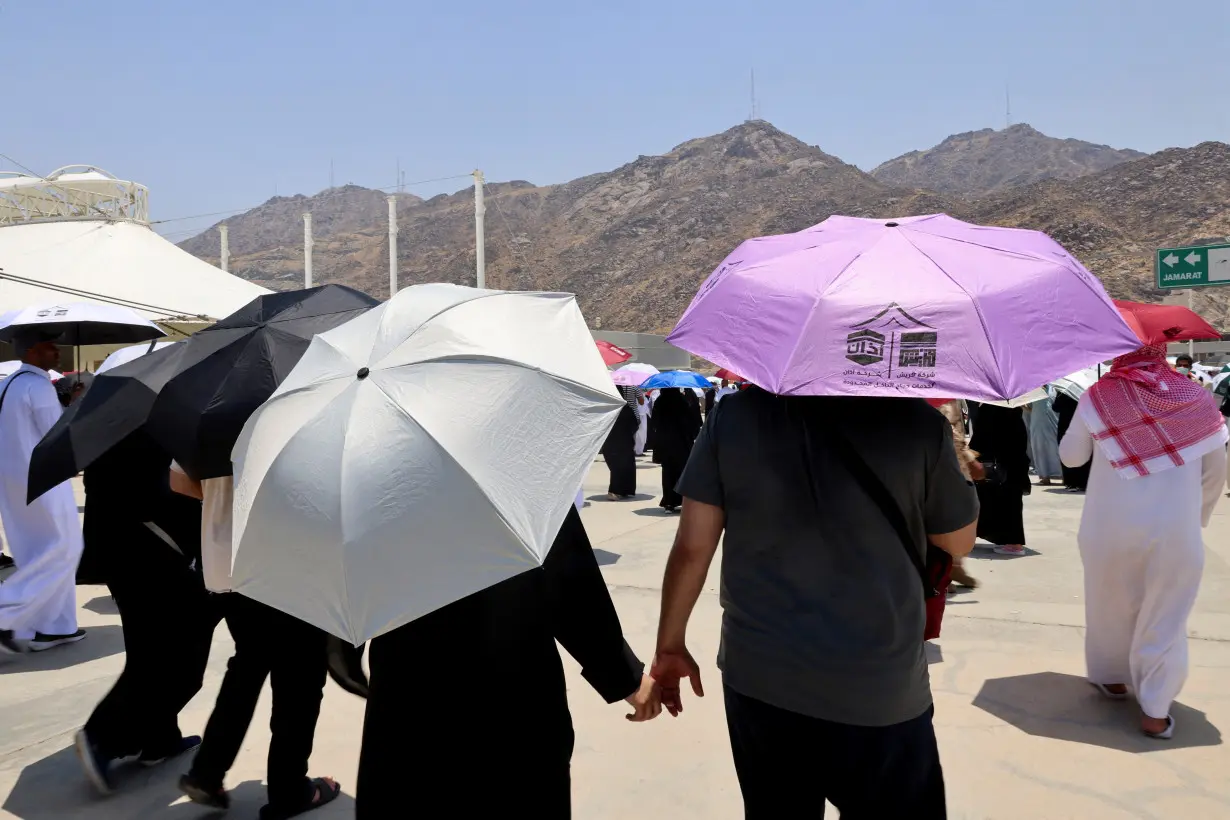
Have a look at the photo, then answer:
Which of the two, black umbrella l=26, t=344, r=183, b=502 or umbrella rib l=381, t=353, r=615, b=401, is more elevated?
umbrella rib l=381, t=353, r=615, b=401

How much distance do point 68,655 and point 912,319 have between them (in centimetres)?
530

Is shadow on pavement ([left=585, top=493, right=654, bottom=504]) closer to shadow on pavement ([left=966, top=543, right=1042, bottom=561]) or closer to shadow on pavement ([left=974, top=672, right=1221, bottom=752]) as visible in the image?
shadow on pavement ([left=966, top=543, right=1042, bottom=561])

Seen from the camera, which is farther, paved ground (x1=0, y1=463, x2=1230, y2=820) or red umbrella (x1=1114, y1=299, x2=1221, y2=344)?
red umbrella (x1=1114, y1=299, x2=1221, y2=344)

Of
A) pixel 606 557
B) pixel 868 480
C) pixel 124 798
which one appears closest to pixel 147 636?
pixel 124 798

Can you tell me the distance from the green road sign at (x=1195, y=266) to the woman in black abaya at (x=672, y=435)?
977cm

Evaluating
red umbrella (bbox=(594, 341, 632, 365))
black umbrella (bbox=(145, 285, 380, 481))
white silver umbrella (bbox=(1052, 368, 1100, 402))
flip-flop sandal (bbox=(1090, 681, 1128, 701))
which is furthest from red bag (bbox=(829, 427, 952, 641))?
white silver umbrella (bbox=(1052, 368, 1100, 402))

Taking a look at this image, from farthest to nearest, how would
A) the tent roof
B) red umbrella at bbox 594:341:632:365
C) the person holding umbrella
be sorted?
the tent roof < red umbrella at bbox 594:341:632:365 < the person holding umbrella

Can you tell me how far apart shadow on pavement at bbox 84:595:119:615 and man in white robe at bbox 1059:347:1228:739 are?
6.00 metres

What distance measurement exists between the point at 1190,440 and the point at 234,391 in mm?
3570

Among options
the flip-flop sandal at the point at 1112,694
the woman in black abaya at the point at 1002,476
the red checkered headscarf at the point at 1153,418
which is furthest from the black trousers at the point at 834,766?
the woman in black abaya at the point at 1002,476

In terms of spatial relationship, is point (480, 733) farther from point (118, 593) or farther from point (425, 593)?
point (118, 593)

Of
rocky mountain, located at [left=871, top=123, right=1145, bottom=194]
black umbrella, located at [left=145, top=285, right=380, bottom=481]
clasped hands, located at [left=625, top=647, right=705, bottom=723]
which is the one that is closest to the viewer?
clasped hands, located at [left=625, top=647, right=705, bottom=723]

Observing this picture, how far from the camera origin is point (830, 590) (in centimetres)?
209

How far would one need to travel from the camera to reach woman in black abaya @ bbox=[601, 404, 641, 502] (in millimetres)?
12188
